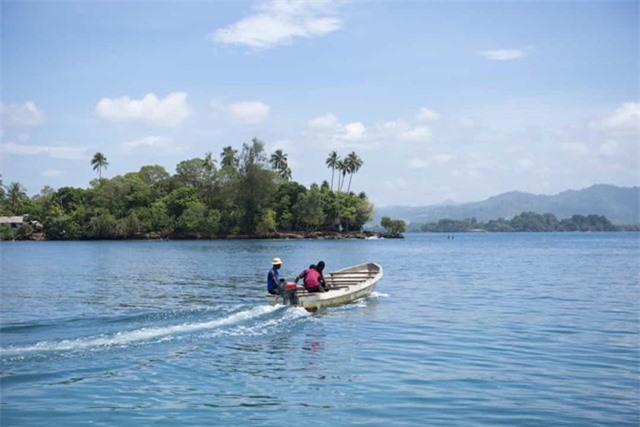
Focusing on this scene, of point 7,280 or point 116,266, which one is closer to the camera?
point 7,280

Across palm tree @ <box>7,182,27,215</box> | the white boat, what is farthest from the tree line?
the white boat

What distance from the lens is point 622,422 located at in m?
10.6

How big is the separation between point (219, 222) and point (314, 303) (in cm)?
10627

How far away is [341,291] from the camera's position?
24188 mm

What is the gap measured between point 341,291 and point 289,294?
319 centimetres

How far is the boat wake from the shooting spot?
15.2 meters

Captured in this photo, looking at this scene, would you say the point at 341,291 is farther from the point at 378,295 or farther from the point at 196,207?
the point at 196,207

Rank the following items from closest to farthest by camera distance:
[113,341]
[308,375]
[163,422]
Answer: [163,422]
[308,375]
[113,341]

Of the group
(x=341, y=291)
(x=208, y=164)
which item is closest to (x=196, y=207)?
(x=208, y=164)

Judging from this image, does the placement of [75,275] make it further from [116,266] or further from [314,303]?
[314,303]

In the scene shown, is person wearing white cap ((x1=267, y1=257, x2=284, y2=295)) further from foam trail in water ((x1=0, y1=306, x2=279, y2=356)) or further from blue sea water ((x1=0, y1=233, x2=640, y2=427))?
foam trail in water ((x1=0, y1=306, x2=279, y2=356))

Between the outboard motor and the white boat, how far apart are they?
15 centimetres

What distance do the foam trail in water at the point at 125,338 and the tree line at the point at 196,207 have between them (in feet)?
350

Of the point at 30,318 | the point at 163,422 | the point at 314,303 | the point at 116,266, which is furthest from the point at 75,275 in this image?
the point at 163,422
